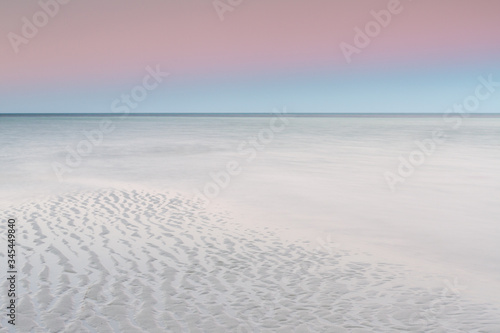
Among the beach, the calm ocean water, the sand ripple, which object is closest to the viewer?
the sand ripple

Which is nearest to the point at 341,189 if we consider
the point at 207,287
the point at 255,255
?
the point at 255,255

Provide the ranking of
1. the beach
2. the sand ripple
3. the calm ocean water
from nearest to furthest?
the sand ripple
the beach
the calm ocean water

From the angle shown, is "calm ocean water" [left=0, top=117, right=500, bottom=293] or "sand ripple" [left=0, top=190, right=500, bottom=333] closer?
"sand ripple" [left=0, top=190, right=500, bottom=333]

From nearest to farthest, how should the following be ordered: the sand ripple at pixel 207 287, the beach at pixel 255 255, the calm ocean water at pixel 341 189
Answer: the sand ripple at pixel 207 287, the beach at pixel 255 255, the calm ocean water at pixel 341 189

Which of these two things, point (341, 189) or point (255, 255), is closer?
point (255, 255)

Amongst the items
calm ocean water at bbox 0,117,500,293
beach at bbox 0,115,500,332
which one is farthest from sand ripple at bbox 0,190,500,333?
calm ocean water at bbox 0,117,500,293

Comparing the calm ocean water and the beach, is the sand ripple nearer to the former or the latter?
the beach

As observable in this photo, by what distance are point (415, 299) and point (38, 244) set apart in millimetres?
5129

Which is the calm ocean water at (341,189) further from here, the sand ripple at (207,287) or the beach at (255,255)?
the sand ripple at (207,287)

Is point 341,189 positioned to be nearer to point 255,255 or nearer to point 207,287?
point 255,255

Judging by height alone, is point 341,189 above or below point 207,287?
above

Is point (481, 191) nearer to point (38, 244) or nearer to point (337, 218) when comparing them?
point (337, 218)

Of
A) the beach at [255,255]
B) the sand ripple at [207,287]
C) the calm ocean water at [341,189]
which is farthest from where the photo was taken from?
the calm ocean water at [341,189]

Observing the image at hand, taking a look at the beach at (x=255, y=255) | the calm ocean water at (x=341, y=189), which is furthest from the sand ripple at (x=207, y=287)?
the calm ocean water at (x=341, y=189)
